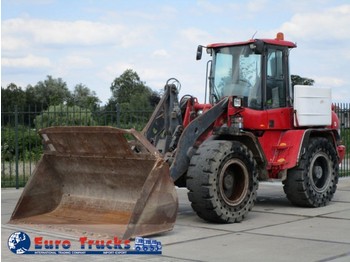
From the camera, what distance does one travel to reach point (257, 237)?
8445 millimetres

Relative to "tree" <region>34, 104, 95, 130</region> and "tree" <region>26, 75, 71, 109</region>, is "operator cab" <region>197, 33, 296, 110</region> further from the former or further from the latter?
"tree" <region>26, 75, 71, 109</region>

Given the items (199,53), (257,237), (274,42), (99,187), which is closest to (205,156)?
(257,237)

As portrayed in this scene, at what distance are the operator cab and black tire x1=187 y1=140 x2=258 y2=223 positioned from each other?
138 centimetres

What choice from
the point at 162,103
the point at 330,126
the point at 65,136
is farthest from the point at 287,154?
the point at 65,136

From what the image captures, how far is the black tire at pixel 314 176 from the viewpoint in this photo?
35.9ft

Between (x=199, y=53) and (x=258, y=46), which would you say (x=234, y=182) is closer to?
(x=258, y=46)

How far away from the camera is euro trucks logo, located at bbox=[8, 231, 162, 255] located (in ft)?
24.6

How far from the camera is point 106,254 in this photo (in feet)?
24.2

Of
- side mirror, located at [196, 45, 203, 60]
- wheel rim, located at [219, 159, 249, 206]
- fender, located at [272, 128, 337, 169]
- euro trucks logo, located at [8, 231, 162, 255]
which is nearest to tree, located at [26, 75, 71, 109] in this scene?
side mirror, located at [196, 45, 203, 60]

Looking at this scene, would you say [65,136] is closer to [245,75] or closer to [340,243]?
[245,75]

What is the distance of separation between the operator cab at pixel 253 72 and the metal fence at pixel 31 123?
5.09 m

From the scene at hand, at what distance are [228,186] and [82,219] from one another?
2.32 metres

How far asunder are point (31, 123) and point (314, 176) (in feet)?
26.3

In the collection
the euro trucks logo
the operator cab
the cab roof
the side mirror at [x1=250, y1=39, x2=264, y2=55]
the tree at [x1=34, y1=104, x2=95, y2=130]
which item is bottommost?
the euro trucks logo
